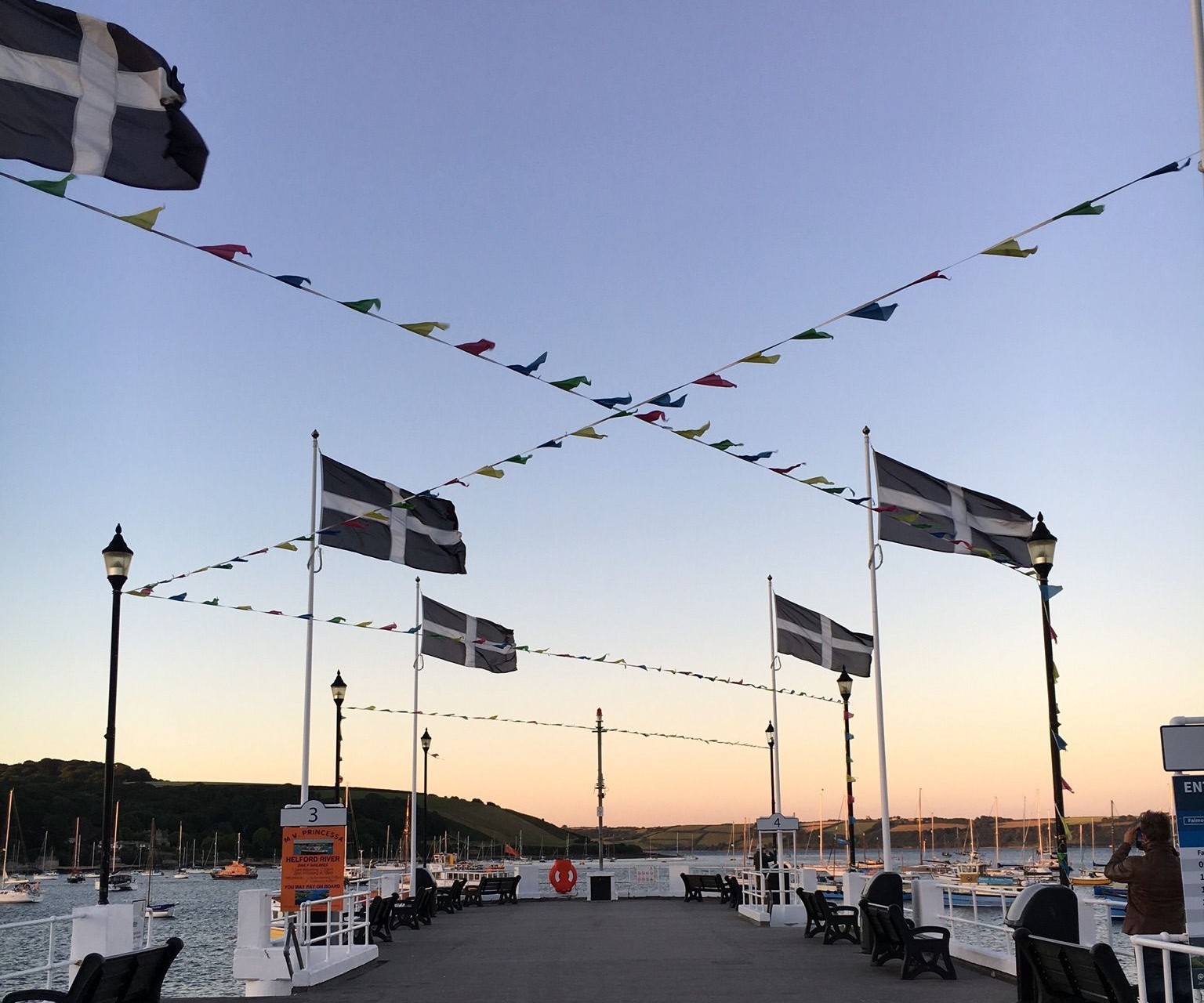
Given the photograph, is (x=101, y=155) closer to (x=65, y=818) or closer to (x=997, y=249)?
(x=997, y=249)

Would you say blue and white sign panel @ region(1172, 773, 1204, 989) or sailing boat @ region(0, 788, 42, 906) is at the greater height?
blue and white sign panel @ region(1172, 773, 1204, 989)

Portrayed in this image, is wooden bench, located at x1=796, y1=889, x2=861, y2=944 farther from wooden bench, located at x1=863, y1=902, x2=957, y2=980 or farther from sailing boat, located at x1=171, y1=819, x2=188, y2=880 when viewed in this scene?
sailing boat, located at x1=171, y1=819, x2=188, y2=880

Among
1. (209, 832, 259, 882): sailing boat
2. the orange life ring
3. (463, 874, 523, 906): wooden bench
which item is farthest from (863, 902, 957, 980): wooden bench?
(209, 832, 259, 882): sailing boat

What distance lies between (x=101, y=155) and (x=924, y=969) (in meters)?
12.9

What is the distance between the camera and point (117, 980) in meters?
9.60

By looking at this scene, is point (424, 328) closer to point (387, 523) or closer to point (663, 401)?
point (663, 401)

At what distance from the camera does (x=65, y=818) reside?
178m

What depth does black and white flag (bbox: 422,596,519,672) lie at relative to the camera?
30.5 meters

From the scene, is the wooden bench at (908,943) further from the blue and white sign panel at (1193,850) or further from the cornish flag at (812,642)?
the cornish flag at (812,642)

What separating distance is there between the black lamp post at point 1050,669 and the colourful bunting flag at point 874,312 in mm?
5683

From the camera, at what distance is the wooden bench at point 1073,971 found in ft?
26.5

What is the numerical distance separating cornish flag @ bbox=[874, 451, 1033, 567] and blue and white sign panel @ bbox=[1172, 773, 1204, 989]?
11.0 metres

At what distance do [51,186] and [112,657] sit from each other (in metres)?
8.30

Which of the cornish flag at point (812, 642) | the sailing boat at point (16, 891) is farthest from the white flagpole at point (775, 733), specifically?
the sailing boat at point (16, 891)
